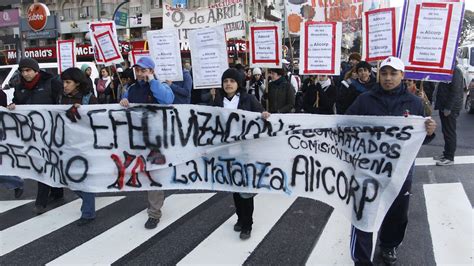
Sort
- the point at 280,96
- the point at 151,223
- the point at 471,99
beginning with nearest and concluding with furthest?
the point at 151,223 → the point at 280,96 → the point at 471,99

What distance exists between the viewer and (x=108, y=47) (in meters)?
7.90

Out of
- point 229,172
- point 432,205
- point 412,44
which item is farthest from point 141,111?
point 432,205

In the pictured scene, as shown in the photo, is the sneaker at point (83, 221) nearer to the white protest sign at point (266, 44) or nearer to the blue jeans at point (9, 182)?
the blue jeans at point (9, 182)

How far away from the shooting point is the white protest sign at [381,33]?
5.40 meters

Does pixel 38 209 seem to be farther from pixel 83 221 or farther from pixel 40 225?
pixel 83 221

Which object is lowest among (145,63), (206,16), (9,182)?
(9,182)

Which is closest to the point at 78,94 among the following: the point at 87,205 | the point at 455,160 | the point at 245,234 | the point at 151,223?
the point at 87,205

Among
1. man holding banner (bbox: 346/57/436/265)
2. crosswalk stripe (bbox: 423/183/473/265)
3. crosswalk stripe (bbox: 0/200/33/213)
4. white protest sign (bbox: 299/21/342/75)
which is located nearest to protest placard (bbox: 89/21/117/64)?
crosswalk stripe (bbox: 0/200/33/213)

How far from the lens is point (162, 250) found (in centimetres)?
400

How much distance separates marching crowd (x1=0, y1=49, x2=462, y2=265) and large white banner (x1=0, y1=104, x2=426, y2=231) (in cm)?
14

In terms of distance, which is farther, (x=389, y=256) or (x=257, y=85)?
(x=257, y=85)

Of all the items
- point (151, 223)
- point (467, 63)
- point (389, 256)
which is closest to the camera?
point (389, 256)

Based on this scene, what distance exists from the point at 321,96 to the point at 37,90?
3720 mm

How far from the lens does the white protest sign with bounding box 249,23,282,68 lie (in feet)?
21.1
